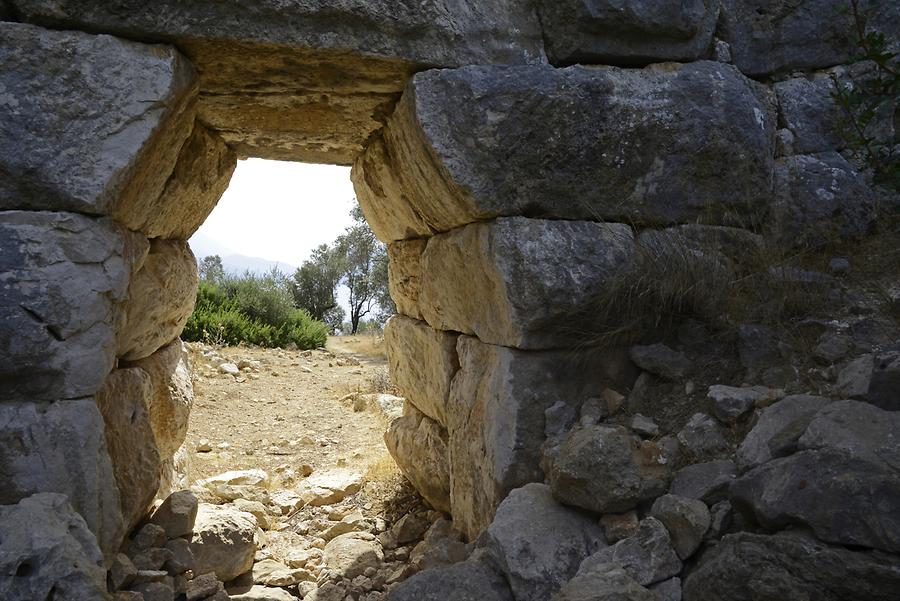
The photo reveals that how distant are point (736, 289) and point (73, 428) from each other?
247 centimetres

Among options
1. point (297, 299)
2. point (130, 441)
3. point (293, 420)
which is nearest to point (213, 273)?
point (297, 299)

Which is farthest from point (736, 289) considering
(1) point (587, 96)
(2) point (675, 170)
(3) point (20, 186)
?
(3) point (20, 186)

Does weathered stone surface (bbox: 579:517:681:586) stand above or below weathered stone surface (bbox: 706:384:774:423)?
below

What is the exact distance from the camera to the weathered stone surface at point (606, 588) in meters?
1.68

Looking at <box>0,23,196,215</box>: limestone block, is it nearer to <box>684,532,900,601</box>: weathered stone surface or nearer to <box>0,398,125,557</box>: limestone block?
<box>0,398,125,557</box>: limestone block

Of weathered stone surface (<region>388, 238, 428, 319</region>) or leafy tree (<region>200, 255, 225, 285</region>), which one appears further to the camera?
leafy tree (<region>200, 255, 225, 285</region>)

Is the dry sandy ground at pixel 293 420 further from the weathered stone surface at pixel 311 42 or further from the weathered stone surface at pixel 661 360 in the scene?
the weathered stone surface at pixel 311 42

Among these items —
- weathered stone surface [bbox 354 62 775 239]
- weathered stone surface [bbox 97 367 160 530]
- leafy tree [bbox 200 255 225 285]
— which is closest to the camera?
weathered stone surface [bbox 354 62 775 239]

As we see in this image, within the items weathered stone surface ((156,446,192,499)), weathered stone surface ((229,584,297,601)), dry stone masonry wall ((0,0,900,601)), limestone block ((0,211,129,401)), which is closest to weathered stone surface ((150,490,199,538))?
dry stone masonry wall ((0,0,900,601))

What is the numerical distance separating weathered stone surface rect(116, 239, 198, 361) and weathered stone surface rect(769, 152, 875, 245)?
9.31 feet

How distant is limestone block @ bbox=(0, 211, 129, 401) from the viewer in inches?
83.1

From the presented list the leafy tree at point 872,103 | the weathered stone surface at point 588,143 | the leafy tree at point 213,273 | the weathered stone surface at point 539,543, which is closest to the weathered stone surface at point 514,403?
the weathered stone surface at point 539,543

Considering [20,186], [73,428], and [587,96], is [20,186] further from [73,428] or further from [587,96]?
[587,96]

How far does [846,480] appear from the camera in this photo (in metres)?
1.62
